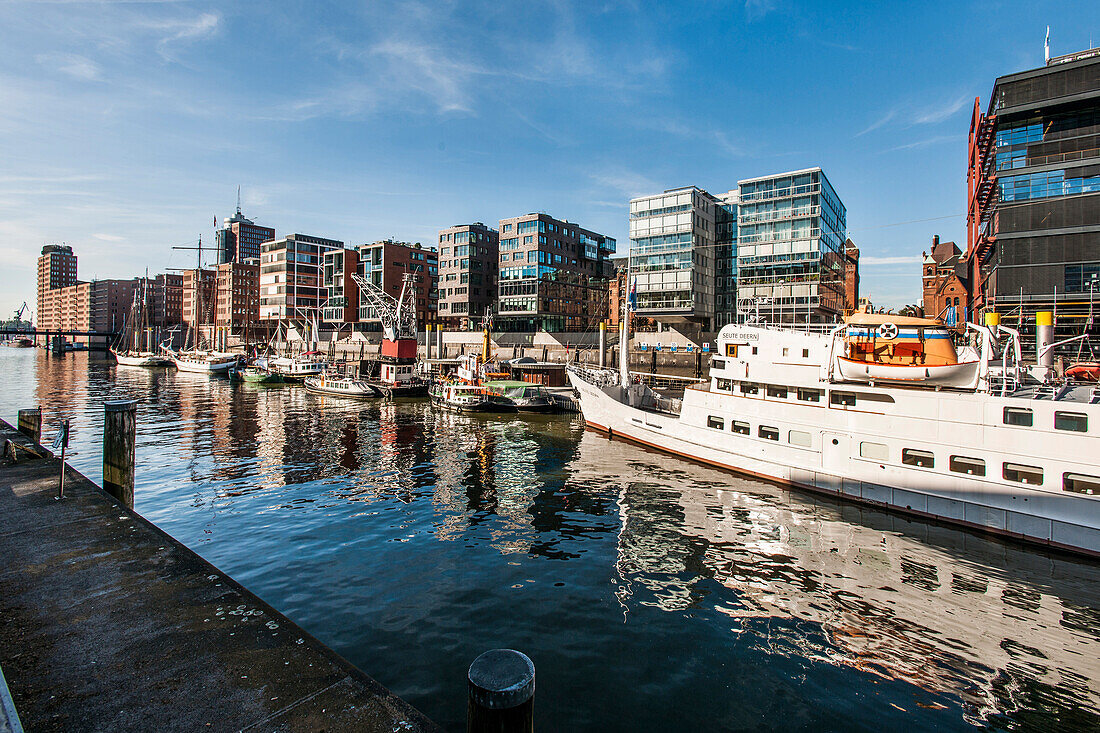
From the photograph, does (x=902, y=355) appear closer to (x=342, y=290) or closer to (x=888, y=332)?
(x=888, y=332)

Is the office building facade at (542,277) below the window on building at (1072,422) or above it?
above

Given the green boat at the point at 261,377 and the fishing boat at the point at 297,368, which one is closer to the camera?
the green boat at the point at 261,377

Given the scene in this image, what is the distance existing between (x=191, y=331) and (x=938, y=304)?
8017 inches

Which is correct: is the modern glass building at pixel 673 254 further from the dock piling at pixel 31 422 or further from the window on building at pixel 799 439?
the dock piling at pixel 31 422

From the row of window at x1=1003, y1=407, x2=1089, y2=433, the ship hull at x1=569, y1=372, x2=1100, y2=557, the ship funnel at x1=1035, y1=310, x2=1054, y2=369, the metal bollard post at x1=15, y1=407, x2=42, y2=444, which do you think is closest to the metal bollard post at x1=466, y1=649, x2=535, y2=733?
the ship hull at x1=569, y1=372, x2=1100, y2=557

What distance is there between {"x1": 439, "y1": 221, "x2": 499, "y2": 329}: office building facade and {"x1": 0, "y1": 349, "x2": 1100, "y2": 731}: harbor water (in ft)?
275

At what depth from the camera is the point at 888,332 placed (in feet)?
85.0

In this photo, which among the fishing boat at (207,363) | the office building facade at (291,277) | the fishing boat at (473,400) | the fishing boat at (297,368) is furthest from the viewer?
the office building facade at (291,277)

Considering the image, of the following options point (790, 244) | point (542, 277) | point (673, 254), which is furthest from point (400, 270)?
point (790, 244)

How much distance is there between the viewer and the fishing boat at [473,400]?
54.4 metres

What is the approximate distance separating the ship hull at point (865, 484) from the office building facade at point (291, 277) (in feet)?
410

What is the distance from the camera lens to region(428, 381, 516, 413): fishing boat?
54.4 meters

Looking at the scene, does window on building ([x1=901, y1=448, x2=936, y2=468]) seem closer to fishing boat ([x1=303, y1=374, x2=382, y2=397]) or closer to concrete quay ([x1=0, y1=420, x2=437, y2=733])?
concrete quay ([x1=0, y1=420, x2=437, y2=733])

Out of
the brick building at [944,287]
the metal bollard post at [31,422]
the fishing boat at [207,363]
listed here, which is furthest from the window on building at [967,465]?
the fishing boat at [207,363]
